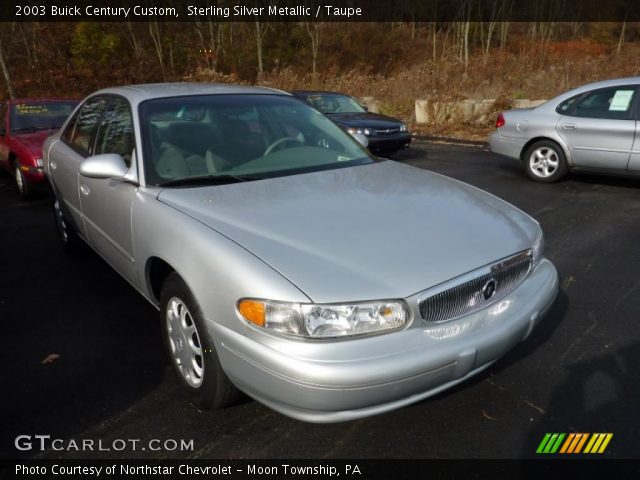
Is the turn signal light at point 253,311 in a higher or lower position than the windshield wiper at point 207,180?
lower

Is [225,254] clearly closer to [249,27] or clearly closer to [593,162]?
[593,162]

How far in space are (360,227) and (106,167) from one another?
158 centimetres

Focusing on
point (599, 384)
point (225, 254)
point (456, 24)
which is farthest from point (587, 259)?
point (456, 24)

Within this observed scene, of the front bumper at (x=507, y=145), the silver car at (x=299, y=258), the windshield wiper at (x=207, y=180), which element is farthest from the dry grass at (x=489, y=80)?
the windshield wiper at (x=207, y=180)

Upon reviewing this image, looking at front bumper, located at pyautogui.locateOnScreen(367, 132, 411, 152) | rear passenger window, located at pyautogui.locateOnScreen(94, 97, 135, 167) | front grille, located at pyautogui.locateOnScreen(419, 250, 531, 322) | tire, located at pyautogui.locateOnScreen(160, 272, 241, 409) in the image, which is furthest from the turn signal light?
front bumper, located at pyautogui.locateOnScreen(367, 132, 411, 152)

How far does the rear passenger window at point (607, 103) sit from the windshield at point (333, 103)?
16.7 feet

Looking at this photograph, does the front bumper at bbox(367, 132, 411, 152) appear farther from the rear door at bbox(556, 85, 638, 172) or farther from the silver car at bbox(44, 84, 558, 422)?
the silver car at bbox(44, 84, 558, 422)

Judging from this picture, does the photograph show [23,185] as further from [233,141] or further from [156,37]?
[156,37]

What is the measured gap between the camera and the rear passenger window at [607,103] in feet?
20.3

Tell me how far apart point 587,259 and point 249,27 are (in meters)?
32.7

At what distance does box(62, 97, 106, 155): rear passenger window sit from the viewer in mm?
3777

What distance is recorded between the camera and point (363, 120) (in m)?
9.70

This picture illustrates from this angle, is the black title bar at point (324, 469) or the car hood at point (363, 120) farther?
the car hood at point (363, 120)

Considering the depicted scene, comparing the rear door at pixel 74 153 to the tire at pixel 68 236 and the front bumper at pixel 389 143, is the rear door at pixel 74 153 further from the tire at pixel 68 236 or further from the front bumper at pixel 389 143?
the front bumper at pixel 389 143
